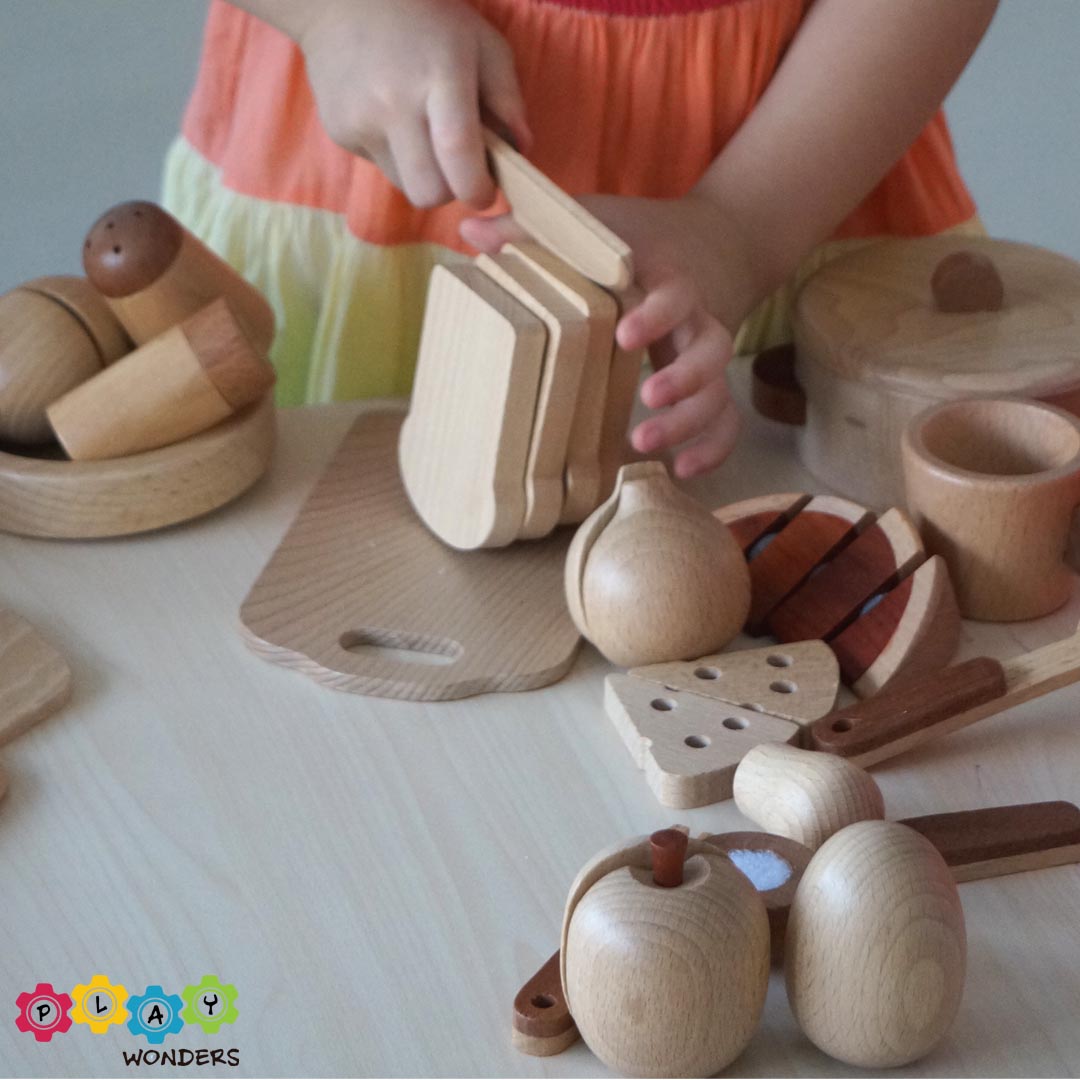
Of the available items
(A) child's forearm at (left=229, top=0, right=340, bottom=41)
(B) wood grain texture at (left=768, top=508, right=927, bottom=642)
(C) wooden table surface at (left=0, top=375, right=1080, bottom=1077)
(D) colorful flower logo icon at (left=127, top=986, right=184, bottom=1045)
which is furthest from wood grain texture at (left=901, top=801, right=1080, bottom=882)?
(A) child's forearm at (left=229, top=0, right=340, bottom=41)

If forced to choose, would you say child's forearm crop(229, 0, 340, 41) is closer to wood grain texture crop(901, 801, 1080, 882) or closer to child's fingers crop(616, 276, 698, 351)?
child's fingers crop(616, 276, 698, 351)

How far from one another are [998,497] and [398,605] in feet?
0.71

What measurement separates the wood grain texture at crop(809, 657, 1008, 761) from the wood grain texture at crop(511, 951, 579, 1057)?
13cm

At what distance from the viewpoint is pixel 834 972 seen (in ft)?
1.17

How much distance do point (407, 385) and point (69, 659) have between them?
0.97 ft

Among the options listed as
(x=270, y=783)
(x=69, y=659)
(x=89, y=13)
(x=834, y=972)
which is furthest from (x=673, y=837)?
(x=89, y=13)

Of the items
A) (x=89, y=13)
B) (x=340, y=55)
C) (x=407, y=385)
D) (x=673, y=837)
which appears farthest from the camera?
(x=89, y=13)

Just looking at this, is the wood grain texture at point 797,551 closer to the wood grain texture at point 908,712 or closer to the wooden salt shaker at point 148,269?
the wood grain texture at point 908,712

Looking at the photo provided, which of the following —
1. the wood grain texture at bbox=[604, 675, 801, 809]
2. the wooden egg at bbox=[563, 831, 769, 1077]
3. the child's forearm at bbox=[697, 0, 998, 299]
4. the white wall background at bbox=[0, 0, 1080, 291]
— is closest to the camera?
the wooden egg at bbox=[563, 831, 769, 1077]

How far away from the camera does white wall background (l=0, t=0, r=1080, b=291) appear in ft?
5.94

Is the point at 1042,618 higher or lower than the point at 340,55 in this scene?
lower

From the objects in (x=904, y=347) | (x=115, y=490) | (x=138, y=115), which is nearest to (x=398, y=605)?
(x=115, y=490)

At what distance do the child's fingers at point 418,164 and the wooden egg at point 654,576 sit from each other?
7.5 inches

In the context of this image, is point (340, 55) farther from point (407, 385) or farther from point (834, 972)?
point (834, 972)
